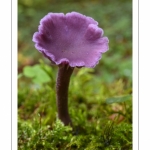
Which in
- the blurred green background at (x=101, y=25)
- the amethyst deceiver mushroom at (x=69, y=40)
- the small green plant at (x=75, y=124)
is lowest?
the small green plant at (x=75, y=124)

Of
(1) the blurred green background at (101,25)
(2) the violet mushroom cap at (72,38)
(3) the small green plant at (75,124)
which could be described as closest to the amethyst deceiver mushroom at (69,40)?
(2) the violet mushroom cap at (72,38)

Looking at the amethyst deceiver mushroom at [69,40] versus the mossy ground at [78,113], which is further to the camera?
the mossy ground at [78,113]

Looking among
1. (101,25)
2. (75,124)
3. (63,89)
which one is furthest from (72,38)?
(101,25)

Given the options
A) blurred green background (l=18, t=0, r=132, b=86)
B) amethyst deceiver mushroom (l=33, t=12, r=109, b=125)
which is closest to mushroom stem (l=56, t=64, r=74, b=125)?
amethyst deceiver mushroom (l=33, t=12, r=109, b=125)

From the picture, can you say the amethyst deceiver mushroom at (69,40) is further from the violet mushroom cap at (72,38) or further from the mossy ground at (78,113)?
the mossy ground at (78,113)
